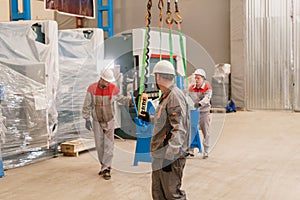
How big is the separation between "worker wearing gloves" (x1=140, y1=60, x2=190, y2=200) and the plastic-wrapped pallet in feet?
29.9

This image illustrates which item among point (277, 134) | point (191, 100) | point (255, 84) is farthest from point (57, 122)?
point (255, 84)

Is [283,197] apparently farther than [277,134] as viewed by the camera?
No

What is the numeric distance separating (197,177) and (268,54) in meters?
8.38

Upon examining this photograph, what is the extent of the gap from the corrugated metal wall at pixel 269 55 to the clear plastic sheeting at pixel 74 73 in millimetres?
6621

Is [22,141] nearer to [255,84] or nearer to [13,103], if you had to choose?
[13,103]

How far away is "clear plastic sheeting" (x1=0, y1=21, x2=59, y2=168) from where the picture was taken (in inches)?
240

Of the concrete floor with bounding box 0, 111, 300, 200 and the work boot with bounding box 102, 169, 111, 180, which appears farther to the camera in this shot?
the work boot with bounding box 102, 169, 111, 180

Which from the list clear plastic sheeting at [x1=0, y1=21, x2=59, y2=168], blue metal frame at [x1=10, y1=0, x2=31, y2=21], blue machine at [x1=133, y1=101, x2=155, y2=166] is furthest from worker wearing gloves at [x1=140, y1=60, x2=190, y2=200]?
blue metal frame at [x1=10, y1=0, x2=31, y2=21]

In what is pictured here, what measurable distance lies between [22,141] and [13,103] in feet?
1.96

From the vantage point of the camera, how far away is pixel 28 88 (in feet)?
20.7

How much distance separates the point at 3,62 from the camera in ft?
19.9

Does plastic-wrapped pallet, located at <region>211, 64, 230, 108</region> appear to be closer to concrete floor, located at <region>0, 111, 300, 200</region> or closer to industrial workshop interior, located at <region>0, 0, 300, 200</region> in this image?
industrial workshop interior, located at <region>0, 0, 300, 200</region>

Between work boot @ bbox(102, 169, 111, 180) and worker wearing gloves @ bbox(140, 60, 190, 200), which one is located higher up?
worker wearing gloves @ bbox(140, 60, 190, 200)

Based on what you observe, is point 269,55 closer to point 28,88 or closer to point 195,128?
point 195,128
